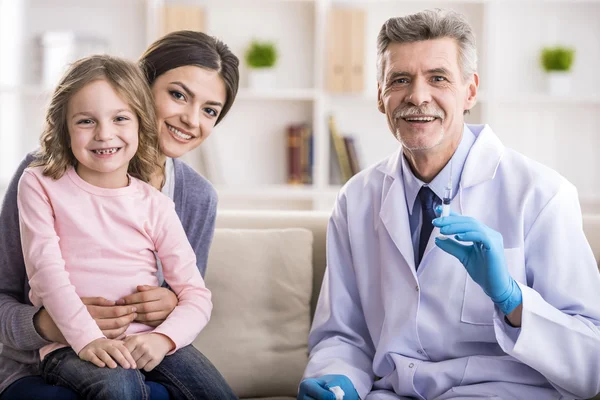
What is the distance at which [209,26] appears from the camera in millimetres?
3961

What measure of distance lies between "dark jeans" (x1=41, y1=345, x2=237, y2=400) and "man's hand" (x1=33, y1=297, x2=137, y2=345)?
0.14 ft

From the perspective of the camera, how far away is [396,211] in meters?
1.78

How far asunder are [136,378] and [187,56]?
0.74 metres

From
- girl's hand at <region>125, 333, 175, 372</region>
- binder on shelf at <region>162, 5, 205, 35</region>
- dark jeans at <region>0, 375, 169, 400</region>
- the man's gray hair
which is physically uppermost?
binder on shelf at <region>162, 5, 205, 35</region>

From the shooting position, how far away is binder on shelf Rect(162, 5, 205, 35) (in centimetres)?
380

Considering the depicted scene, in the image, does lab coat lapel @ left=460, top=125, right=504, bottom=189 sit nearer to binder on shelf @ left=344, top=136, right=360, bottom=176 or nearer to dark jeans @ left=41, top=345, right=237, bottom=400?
dark jeans @ left=41, top=345, right=237, bottom=400

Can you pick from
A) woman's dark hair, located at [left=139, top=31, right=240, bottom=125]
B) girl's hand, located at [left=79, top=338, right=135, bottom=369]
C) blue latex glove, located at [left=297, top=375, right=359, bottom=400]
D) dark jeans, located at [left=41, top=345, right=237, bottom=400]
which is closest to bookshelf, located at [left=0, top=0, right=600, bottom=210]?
woman's dark hair, located at [left=139, top=31, right=240, bottom=125]

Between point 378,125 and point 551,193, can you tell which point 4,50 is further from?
point 551,193

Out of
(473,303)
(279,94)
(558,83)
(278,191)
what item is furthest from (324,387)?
(558,83)

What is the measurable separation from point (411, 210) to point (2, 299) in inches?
35.3

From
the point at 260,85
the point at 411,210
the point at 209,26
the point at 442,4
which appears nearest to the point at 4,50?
the point at 209,26

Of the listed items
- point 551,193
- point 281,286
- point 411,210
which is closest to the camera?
point 551,193

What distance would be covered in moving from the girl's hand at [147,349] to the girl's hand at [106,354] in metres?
0.02

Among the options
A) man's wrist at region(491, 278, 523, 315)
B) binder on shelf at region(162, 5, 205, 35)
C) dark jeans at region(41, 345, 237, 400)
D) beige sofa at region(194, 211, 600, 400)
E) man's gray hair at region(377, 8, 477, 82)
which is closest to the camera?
dark jeans at region(41, 345, 237, 400)
